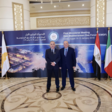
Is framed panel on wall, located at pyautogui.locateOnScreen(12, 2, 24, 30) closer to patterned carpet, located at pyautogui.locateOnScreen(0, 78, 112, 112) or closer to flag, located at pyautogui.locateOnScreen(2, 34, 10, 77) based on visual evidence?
flag, located at pyautogui.locateOnScreen(2, 34, 10, 77)

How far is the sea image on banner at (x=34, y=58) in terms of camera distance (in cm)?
453

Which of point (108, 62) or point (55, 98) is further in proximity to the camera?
point (108, 62)

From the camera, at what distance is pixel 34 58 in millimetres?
4734

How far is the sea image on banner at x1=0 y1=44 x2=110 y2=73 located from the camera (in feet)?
14.9

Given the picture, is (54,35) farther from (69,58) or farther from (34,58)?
(69,58)

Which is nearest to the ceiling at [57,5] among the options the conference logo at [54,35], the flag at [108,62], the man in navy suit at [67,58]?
the conference logo at [54,35]

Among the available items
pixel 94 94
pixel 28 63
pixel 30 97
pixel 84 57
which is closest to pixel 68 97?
pixel 94 94

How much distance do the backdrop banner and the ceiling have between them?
251cm

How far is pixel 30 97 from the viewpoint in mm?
3109

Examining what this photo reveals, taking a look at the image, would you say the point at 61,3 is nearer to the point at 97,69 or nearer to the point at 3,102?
the point at 97,69

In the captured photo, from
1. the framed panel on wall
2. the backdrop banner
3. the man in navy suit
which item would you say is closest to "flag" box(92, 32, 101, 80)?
the backdrop banner

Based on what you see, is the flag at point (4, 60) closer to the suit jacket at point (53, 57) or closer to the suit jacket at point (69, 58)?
the suit jacket at point (53, 57)

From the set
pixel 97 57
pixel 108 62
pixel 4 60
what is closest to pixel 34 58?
pixel 4 60

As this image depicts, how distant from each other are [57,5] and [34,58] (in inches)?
153
